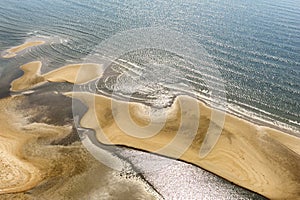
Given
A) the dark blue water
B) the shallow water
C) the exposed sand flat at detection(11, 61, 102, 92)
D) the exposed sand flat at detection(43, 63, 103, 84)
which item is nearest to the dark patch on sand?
the exposed sand flat at detection(11, 61, 102, 92)

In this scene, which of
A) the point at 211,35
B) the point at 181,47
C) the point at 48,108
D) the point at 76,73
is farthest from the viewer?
the point at 211,35

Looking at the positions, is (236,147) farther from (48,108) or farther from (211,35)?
(211,35)

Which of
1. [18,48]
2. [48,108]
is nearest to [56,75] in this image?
[48,108]

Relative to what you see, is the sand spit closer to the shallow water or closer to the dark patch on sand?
the dark patch on sand

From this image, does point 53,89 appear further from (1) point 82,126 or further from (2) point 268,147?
(2) point 268,147

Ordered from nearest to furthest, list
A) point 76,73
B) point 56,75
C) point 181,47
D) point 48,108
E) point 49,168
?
point 49,168
point 48,108
point 56,75
point 76,73
point 181,47

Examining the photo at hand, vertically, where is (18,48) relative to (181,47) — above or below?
below

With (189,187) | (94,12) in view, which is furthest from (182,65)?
(94,12)

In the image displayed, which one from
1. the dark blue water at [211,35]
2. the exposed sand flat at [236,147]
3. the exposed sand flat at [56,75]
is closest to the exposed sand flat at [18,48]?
the dark blue water at [211,35]
